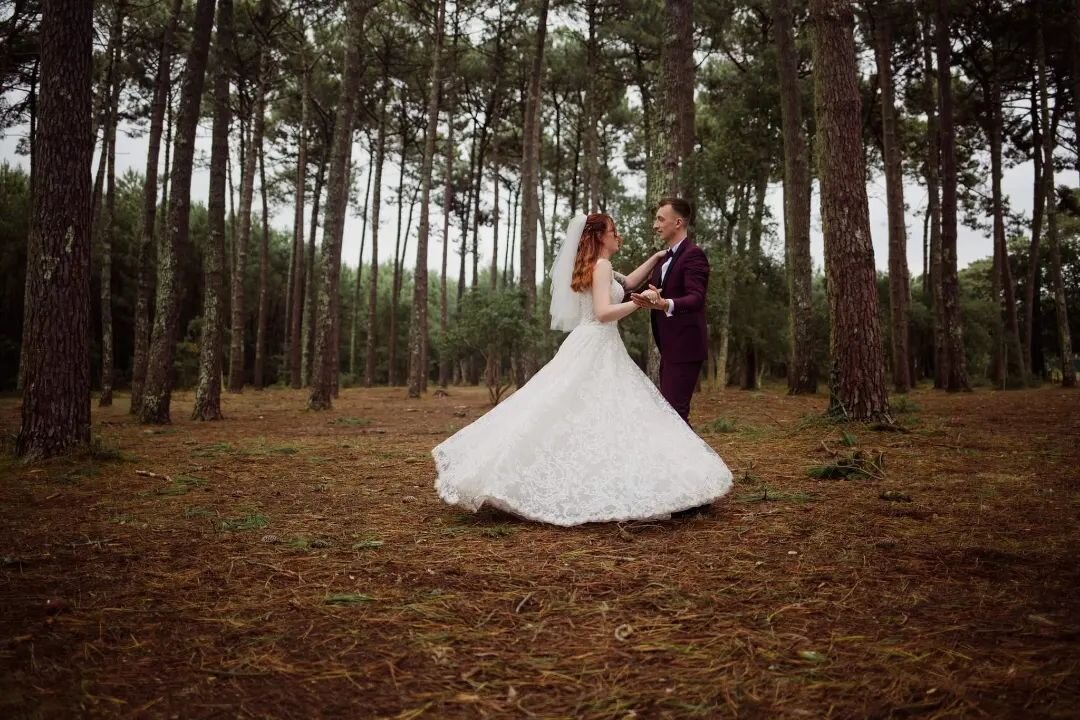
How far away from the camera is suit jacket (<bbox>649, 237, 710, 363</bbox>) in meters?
4.58

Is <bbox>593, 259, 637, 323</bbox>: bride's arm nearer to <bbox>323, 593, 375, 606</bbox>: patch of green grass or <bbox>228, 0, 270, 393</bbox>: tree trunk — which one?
<bbox>323, 593, 375, 606</bbox>: patch of green grass

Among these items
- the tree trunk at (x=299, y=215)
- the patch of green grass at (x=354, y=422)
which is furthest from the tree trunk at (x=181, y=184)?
the tree trunk at (x=299, y=215)

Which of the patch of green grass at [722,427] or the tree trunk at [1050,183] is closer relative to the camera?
the patch of green grass at [722,427]

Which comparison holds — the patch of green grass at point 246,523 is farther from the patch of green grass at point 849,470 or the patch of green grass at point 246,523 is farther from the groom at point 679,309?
the patch of green grass at point 849,470

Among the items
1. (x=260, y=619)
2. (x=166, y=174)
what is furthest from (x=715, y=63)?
(x=260, y=619)

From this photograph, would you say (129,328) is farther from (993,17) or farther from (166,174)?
(993,17)

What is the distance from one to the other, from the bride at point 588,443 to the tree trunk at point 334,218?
10202 millimetres

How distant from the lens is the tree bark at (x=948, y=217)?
15.0 meters

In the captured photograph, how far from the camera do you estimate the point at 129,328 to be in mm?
28859

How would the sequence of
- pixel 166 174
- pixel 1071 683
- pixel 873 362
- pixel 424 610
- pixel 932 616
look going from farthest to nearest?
pixel 166 174, pixel 873 362, pixel 424 610, pixel 932 616, pixel 1071 683

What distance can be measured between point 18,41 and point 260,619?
1868cm

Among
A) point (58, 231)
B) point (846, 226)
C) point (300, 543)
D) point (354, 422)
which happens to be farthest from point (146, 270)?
point (846, 226)

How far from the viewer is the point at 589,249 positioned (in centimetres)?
477

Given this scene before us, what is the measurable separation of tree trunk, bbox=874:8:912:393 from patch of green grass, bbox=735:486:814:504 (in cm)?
1296
